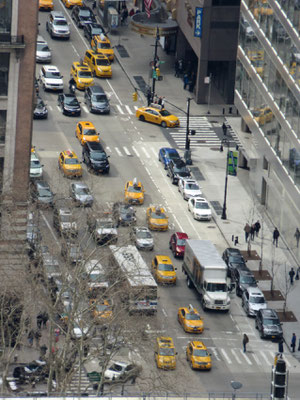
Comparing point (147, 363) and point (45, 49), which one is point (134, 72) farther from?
point (147, 363)

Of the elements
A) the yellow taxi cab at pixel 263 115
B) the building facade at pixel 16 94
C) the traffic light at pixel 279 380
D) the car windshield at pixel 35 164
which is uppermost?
the traffic light at pixel 279 380

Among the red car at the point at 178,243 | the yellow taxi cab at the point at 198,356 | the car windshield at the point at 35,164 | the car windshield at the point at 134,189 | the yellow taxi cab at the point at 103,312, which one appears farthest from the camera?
the car windshield at the point at 35,164

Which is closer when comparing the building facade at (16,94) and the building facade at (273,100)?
the building facade at (16,94)

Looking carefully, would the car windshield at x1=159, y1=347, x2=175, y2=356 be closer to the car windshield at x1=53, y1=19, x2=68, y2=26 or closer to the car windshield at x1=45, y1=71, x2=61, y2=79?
the car windshield at x1=45, y1=71, x2=61, y2=79

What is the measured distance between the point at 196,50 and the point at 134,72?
10.8 m

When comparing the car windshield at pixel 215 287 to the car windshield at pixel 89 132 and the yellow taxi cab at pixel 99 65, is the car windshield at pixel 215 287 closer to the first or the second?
the car windshield at pixel 89 132

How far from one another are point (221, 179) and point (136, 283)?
1276 inches

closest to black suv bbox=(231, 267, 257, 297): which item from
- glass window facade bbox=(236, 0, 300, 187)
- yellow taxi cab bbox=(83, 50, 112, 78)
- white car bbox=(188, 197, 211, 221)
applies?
glass window facade bbox=(236, 0, 300, 187)

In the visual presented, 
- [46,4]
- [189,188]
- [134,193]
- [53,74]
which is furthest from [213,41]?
[46,4]

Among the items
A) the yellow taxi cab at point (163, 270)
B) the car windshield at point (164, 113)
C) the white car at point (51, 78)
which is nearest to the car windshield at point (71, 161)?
the car windshield at point (164, 113)

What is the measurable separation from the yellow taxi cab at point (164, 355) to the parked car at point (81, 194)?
21.9 meters

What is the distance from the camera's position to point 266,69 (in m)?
125

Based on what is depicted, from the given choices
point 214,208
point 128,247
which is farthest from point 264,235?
point 128,247

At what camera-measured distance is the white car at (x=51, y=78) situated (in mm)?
151125
